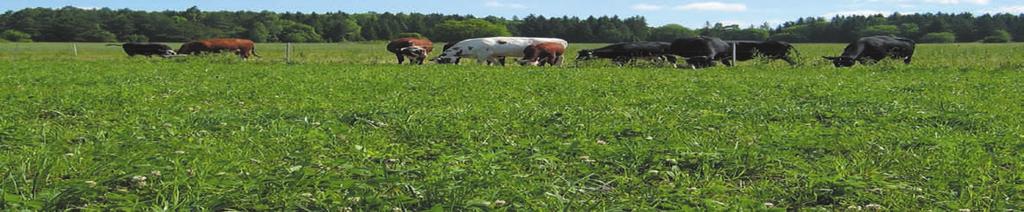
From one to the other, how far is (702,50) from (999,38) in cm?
8595

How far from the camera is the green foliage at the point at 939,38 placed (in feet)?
298

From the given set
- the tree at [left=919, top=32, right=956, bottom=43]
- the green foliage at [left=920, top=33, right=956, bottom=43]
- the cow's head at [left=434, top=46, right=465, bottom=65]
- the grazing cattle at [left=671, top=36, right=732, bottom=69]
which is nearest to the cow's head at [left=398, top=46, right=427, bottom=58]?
the cow's head at [left=434, top=46, right=465, bottom=65]

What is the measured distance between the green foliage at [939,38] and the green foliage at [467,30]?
49724 mm

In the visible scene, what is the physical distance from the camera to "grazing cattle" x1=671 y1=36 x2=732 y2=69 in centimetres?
2375

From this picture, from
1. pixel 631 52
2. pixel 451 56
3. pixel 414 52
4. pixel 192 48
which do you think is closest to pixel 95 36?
pixel 192 48

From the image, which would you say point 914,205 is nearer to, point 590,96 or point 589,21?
point 590,96

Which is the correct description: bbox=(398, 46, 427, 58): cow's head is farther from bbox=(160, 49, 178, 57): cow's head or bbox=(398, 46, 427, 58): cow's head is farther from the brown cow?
bbox=(160, 49, 178, 57): cow's head

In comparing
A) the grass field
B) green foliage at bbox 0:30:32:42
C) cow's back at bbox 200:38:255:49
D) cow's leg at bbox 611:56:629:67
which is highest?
green foliage at bbox 0:30:32:42

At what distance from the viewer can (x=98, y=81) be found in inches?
531

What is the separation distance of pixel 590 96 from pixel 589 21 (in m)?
90.6

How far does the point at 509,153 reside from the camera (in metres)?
5.12

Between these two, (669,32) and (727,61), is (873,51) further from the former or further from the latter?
(669,32)

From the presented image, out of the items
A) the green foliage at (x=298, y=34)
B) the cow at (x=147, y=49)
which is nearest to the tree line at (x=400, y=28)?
the green foliage at (x=298, y=34)

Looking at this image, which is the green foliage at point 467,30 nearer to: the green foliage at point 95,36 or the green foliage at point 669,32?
the green foliage at point 669,32
